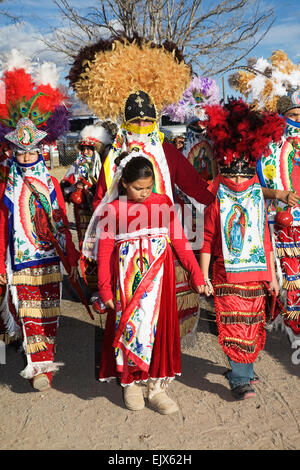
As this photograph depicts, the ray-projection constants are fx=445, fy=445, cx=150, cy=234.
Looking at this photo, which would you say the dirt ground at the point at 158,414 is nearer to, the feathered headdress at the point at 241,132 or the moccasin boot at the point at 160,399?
the moccasin boot at the point at 160,399

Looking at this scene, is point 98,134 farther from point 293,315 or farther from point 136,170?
point 293,315

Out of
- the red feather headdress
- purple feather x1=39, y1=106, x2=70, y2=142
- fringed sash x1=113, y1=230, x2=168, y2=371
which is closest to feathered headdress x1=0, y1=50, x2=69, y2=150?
purple feather x1=39, y1=106, x2=70, y2=142

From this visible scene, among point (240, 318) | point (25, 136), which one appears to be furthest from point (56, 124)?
point (240, 318)

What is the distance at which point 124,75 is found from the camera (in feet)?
12.1

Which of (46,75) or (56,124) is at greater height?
(46,75)

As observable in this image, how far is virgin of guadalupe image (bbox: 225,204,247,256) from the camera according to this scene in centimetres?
347

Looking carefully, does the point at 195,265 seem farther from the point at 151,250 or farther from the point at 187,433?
the point at 187,433

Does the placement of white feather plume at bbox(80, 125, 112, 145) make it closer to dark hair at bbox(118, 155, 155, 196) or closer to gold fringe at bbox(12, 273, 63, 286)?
gold fringe at bbox(12, 273, 63, 286)

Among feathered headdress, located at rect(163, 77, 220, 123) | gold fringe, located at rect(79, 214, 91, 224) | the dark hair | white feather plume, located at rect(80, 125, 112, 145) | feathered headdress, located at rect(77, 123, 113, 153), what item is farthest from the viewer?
white feather plume, located at rect(80, 125, 112, 145)

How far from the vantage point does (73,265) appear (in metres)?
3.95

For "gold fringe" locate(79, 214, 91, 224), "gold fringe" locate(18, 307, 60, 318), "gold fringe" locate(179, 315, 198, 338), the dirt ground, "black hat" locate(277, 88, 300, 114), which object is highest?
"black hat" locate(277, 88, 300, 114)

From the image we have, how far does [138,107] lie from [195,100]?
209 centimetres

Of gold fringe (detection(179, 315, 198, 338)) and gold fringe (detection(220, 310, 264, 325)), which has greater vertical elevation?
gold fringe (detection(220, 310, 264, 325))

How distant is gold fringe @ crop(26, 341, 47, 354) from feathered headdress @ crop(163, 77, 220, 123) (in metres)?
3.06
